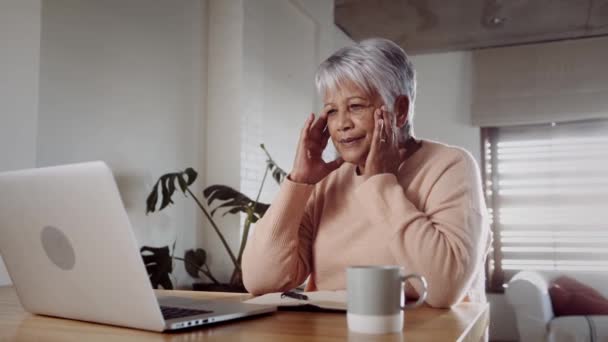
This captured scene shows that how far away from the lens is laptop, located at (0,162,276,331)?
0.74 m

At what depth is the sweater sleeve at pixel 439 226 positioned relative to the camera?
42.5 inches

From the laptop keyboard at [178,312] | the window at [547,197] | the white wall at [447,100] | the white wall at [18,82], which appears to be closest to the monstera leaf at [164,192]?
the white wall at [18,82]

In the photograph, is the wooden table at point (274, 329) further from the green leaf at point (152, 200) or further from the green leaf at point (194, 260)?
the green leaf at point (194, 260)

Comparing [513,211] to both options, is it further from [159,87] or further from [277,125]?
[159,87]

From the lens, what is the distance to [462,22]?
4.68 metres

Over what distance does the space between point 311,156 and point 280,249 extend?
250 millimetres

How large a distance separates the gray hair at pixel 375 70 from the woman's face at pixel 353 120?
2 cm

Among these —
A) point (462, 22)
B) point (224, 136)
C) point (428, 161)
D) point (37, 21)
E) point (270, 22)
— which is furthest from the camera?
point (462, 22)

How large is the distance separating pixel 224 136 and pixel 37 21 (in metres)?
1.56

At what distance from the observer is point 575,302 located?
395cm

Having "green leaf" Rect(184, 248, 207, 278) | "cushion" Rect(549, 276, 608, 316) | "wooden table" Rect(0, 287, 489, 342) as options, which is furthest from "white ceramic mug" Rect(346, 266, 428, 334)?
"cushion" Rect(549, 276, 608, 316)

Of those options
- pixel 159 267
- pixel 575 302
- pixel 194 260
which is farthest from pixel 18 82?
pixel 575 302

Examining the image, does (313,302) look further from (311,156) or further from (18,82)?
(18,82)

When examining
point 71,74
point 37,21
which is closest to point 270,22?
point 71,74
